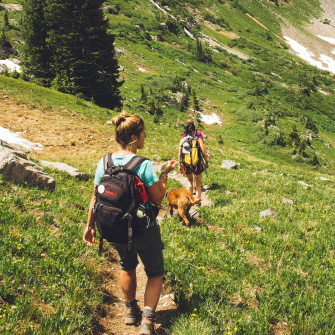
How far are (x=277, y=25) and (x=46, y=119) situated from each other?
177 metres

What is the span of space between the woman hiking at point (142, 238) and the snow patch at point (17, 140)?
10970 mm

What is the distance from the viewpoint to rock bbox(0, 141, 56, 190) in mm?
5930

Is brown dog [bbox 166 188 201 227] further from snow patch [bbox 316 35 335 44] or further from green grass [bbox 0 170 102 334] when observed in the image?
snow patch [bbox 316 35 335 44]

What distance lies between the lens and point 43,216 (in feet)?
16.2

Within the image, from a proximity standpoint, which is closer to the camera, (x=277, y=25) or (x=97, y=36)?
(x=97, y=36)

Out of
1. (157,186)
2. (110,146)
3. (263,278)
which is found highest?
(157,186)

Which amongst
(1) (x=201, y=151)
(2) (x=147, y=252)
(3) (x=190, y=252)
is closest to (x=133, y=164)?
(2) (x=147, y=252)

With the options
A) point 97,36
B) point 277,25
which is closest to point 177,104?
point 97,36

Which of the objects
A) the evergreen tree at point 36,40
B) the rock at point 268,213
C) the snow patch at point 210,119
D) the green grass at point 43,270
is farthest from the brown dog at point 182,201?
the snow patch at point 210,119

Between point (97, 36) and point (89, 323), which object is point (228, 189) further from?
point (97, 36)

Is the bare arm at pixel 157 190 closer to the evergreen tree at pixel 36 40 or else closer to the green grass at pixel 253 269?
the green grass at pixel 253 269

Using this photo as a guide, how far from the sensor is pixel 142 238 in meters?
2.99

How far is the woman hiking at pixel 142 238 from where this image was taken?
294 centimetres

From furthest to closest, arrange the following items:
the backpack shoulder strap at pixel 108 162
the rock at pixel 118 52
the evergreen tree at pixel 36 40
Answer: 1. the rock at pixel 118 52
2. the evergreen tree at pixel 36 40
3. the backpack shoulder strap at pixel 108 162
